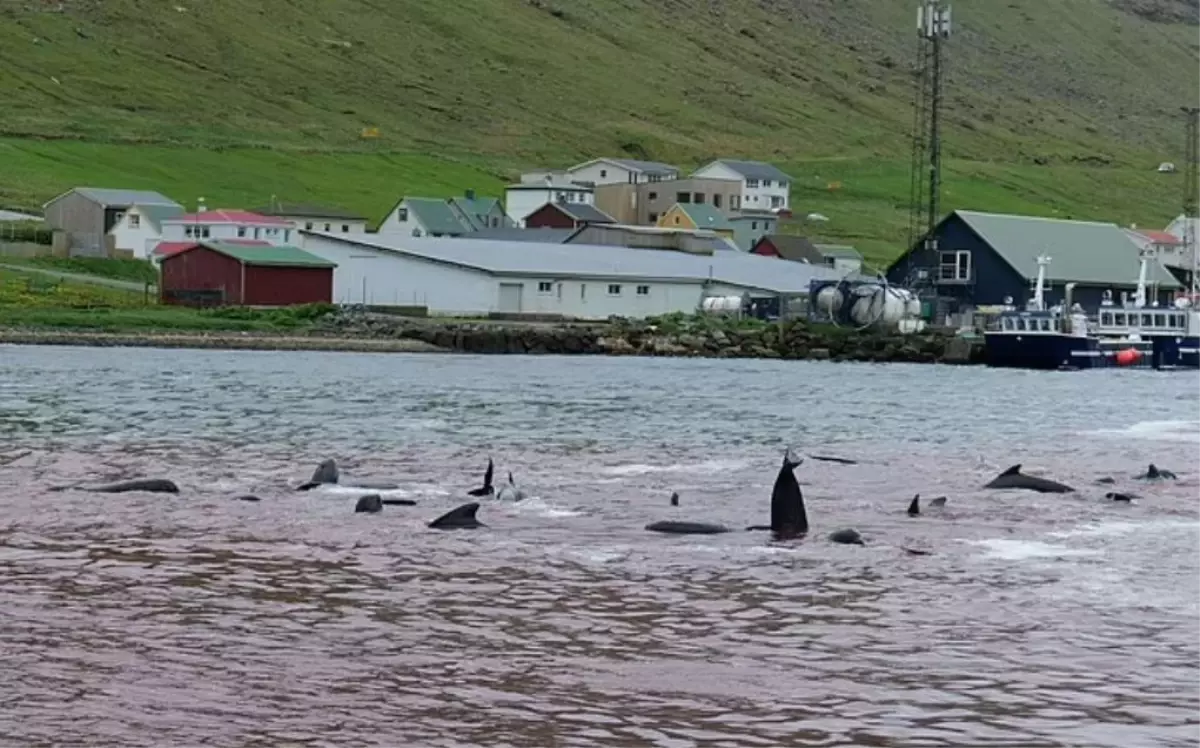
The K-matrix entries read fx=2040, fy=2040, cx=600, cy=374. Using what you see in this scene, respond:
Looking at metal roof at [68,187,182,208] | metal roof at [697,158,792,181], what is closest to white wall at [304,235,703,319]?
metal roof at [68,187,182,208]

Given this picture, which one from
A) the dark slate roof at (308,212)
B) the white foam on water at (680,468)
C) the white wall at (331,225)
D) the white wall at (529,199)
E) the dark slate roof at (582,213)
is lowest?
the white foam on water at (680,468)

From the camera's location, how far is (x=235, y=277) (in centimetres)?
9031

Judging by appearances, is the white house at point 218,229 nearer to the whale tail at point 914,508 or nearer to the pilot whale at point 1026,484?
the pilot whale at point 1026,484

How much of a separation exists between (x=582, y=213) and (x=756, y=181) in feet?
108

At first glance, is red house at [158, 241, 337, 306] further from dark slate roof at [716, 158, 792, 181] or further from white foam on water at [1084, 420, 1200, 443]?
dark slate roof at [716, 158, 792, 181]

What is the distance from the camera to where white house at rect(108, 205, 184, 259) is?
11162cm

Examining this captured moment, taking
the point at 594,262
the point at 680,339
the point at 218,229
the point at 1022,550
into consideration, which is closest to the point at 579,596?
the point at 1022,550

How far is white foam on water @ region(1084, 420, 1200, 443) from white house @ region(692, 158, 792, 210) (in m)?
114

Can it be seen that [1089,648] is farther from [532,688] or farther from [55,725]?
[55,725]

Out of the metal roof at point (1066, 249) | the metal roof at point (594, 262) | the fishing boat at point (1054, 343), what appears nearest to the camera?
the fishing boat at point (1054, 343)

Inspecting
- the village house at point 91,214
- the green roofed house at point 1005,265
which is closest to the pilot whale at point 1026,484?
the green roofed house at point 1005,265

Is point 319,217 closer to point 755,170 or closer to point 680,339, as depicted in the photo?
point 680,339

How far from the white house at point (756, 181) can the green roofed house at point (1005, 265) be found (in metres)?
59.0

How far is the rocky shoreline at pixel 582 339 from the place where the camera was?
3024 inches
